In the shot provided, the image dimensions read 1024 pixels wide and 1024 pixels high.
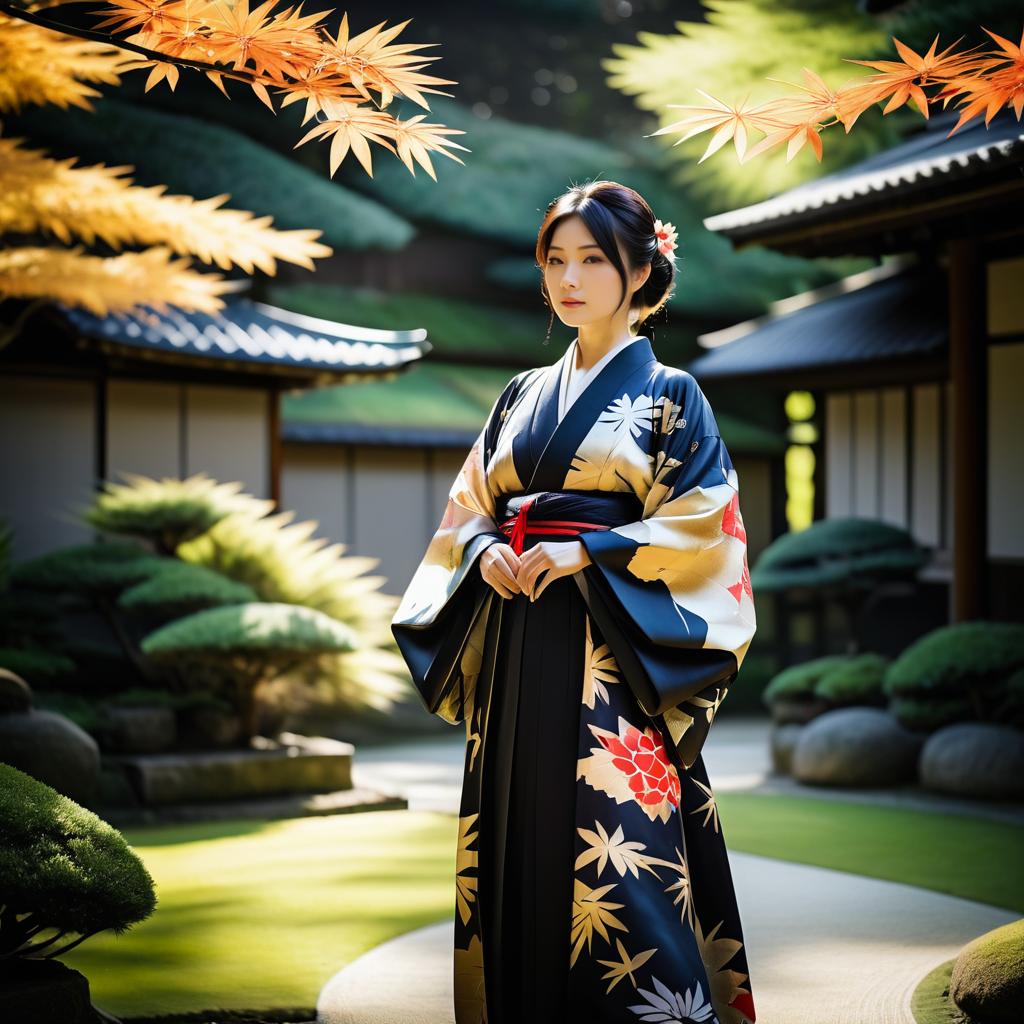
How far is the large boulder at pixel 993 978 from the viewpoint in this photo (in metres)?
3.74

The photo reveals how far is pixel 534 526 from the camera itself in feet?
10.9

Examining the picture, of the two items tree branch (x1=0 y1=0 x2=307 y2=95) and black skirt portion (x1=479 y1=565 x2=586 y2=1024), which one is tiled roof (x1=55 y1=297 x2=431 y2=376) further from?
black skirt portion (x1=479 y1=565 x2=586 y2=1024)

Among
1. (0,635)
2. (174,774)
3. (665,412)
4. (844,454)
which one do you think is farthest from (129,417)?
(665,412)

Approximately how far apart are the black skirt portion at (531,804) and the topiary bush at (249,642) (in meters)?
5.11

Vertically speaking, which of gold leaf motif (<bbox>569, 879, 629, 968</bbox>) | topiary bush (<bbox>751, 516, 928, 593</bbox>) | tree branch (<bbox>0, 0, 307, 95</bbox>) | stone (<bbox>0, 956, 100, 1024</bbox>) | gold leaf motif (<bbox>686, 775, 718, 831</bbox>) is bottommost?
stone (<bbox>0, 956, 100, 1024</bbox>)

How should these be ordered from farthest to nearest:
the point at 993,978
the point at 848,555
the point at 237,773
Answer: the point at 848,555, the point at 237,773, the point at 993,978

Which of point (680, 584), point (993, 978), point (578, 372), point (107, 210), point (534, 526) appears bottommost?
point (993, 978)

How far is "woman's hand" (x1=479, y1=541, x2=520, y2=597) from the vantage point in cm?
325

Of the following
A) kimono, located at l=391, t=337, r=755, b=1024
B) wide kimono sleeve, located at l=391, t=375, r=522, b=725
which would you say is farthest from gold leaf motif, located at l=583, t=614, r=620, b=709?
wide kimono sleeve, located at l=391, t=375, r=522, b=725

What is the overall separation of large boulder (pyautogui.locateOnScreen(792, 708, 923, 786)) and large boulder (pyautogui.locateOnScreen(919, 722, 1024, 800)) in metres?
0.28

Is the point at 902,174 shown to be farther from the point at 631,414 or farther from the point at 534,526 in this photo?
the point at 534,526

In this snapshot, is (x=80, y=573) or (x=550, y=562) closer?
(x=550, y=562)

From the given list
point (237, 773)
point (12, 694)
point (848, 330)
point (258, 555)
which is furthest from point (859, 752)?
point (12, 694)

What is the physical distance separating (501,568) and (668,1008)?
43.8 inches
